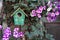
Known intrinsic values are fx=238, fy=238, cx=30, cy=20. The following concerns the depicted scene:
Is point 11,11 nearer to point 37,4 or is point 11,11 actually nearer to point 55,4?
point 37,4

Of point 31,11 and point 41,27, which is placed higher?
point 31,11

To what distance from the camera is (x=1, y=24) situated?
10.9ft

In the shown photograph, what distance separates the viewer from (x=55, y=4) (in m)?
3.24

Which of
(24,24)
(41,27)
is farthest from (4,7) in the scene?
(41,27)

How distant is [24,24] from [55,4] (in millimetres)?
504

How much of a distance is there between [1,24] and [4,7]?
9.7 inches

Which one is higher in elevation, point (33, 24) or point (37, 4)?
point (37, 4)

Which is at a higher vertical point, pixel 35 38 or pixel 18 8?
pixel 18 8

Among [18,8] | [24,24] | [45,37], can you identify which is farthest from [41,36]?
[18,8]

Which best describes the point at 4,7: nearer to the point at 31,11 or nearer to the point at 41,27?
the point at 31,11

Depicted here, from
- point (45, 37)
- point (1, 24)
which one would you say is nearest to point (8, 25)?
point (1, 24)

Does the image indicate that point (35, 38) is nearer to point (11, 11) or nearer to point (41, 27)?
point (41, 27)

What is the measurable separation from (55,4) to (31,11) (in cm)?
34

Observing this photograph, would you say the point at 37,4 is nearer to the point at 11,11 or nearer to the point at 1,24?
the point at 11,11
